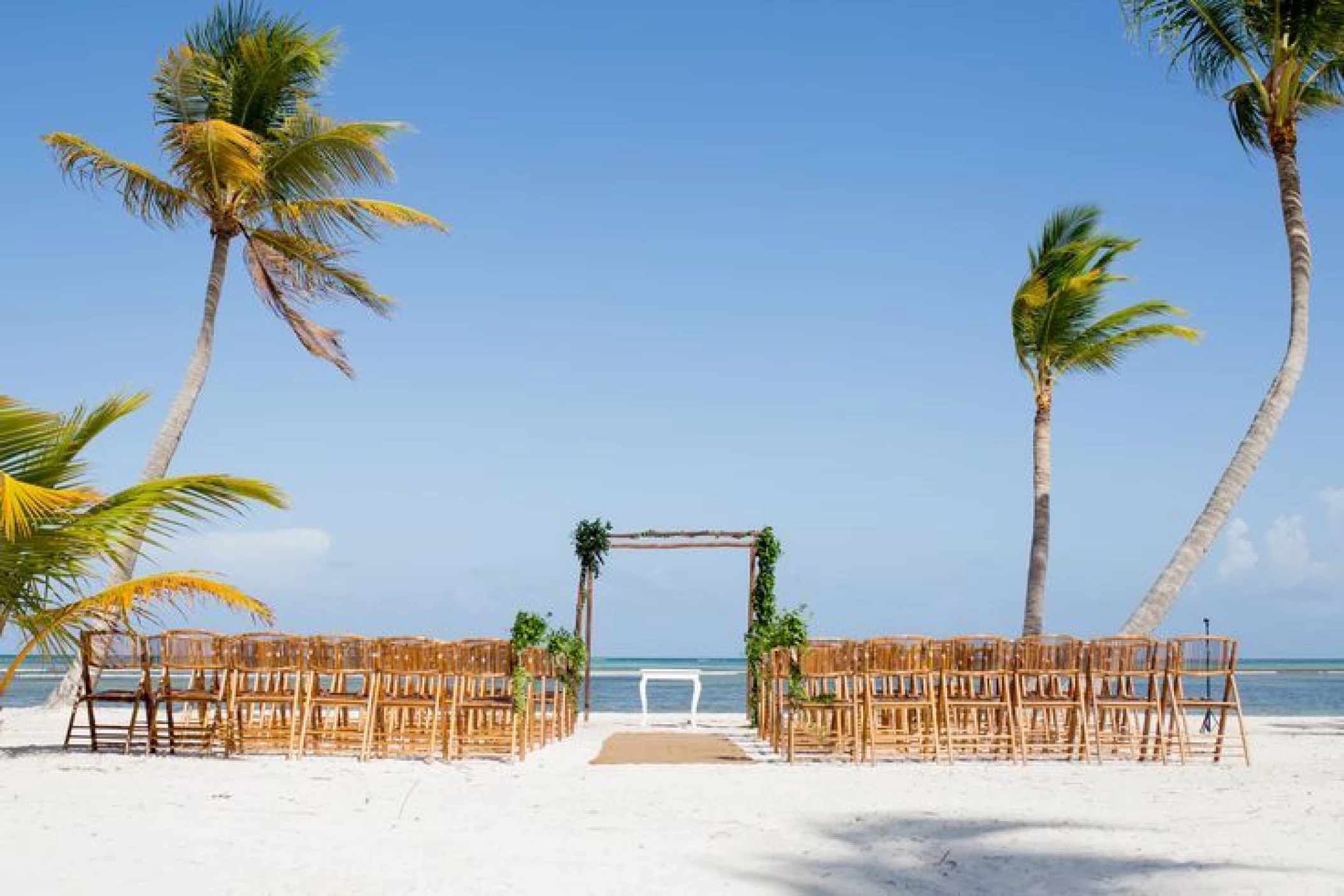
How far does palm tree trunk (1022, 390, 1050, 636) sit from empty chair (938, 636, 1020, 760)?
714cm

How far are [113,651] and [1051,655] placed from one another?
26.8 feet

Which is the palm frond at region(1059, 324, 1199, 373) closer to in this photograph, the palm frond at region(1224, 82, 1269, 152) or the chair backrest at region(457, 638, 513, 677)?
the palm frond at region(1224, 82, 1269, 152)

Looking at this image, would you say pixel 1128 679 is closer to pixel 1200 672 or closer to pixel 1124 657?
pixel 1124 657

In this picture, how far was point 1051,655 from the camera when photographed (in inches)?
424

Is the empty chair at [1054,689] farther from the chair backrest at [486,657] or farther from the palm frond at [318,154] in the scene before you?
the palm frond at [318,154]

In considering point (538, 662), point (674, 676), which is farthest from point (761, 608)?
point (538, 662)

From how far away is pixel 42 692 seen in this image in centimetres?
3700

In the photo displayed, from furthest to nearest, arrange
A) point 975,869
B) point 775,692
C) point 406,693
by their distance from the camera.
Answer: point 775,692, point 406,693, point 975,869

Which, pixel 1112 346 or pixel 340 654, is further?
pixel 1112 346

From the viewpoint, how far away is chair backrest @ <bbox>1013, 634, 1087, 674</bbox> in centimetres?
1073

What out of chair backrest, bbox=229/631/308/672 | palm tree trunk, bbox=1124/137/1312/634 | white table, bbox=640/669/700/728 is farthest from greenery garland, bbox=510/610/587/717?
palm tree trunk, bbox=1124/137/1312/634

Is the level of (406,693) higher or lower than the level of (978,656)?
lower

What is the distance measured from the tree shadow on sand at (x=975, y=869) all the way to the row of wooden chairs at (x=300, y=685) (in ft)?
15.5

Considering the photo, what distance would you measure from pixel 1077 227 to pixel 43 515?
577 inches
